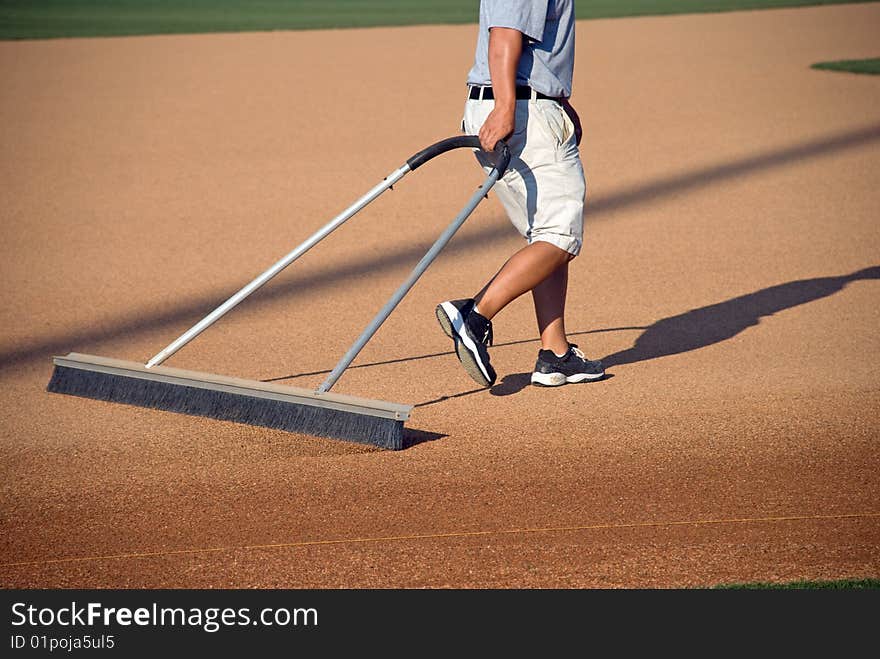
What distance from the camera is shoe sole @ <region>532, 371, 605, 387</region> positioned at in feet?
16.3

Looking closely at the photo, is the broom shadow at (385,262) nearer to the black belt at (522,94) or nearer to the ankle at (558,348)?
the ankle at (558,348)

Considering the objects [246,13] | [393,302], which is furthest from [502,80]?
[246,13]

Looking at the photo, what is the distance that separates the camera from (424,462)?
4.21m

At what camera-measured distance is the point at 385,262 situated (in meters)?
7.16

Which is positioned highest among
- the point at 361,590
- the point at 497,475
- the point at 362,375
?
the point at 362,375

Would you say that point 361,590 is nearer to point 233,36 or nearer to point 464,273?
Answer: point 464,273

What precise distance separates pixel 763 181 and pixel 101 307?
200 inches

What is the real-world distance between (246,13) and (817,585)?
69.4 feet

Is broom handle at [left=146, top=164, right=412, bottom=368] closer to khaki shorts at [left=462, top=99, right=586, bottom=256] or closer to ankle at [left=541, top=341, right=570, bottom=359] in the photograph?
khaki shorts at [left=462, top=99, right=586, bottom=256]

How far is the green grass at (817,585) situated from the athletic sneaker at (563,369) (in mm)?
1778

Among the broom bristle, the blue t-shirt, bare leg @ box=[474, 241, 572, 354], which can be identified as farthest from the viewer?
bare leg @ box=[474, 241, 572, 354]

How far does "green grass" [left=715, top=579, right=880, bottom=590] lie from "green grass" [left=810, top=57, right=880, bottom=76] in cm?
1199

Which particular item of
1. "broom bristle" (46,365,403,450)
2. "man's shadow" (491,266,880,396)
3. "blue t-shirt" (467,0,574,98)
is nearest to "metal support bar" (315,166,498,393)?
"broom bristle" (46,365,403,450)

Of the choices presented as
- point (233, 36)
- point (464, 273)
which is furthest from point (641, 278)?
point (233, 36)
